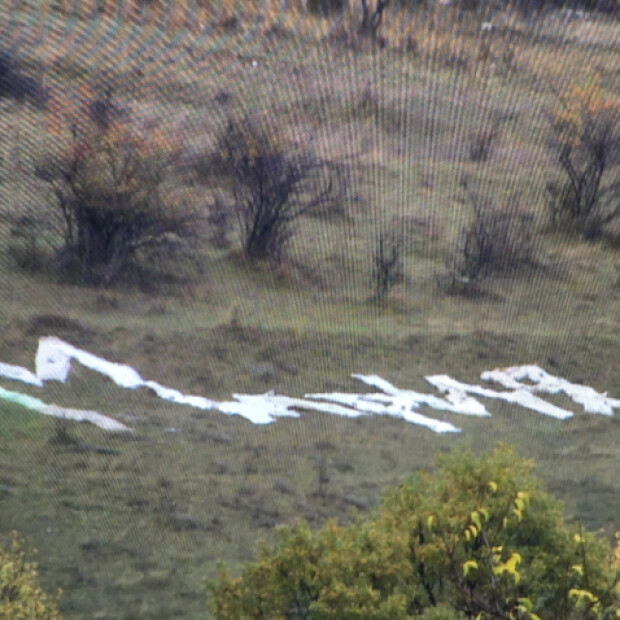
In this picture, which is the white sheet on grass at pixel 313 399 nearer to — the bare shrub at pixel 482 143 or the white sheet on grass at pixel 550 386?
the white sheet on grass at pixel 550 386

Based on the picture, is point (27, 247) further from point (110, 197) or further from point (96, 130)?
point (96, 130)

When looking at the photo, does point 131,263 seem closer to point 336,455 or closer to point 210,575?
point 336,455

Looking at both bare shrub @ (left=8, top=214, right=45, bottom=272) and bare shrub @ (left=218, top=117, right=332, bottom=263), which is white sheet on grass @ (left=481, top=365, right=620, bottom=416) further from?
bare shrub @ (left=8, top=214, right=45, bottom=272)

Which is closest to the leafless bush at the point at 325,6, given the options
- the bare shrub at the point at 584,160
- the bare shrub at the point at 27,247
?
the bare shrub at the point at 584,160

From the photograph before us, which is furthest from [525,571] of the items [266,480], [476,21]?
[476,21]

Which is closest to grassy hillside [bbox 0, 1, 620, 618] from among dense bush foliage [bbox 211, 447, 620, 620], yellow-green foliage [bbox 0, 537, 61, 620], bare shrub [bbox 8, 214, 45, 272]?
bare shrub [bbox 8, 214, 45, 272]
